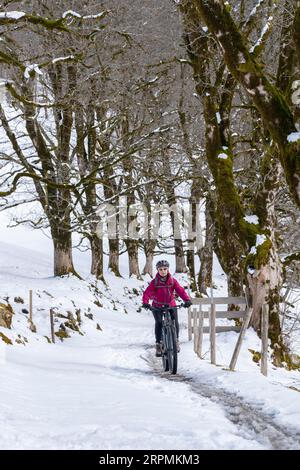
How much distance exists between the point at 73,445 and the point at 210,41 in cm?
1261

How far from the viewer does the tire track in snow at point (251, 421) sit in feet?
16.7

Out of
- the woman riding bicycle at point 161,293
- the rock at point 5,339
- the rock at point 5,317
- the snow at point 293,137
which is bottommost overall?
the rock at point 5,339

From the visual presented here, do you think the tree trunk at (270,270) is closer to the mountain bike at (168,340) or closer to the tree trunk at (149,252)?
the mountain bike at (168,340)

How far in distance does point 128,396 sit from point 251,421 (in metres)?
1.94

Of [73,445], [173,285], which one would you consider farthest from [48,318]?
[73,445]

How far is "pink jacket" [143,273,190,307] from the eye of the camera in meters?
10.5

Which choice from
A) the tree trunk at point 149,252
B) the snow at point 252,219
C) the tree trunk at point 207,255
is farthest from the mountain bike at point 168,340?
the tree trunk at point 149,252

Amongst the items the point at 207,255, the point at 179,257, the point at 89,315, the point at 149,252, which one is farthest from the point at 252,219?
the point at 149,252

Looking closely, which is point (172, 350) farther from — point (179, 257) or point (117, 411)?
point (179, 257)

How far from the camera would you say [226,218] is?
43.5 ft

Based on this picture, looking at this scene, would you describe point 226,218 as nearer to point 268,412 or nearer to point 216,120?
point 216,120

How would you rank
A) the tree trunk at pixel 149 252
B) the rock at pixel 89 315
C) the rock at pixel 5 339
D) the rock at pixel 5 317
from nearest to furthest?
the rock at pixel 5 339 → the rock at pixel 5 317 → the rock at pixel 89 315 → the tree trunk at pixel 149 252

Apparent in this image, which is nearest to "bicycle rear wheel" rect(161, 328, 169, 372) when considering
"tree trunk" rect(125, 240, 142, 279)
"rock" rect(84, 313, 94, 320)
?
"rock" rect(84, 313, 94, 320)

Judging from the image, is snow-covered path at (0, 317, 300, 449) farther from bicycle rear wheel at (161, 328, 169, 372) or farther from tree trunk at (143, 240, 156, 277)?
tree trunk at (143, 240, 156, 277)
